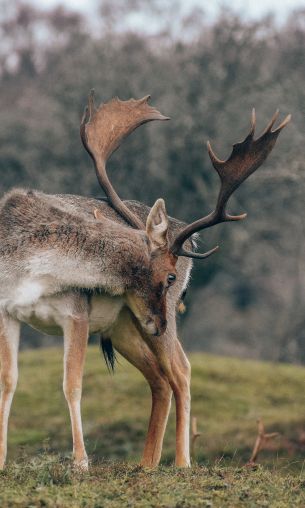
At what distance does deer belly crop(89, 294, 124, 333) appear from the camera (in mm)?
10602

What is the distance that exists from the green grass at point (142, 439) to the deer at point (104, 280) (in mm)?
653

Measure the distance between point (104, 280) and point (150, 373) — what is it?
1405 mm

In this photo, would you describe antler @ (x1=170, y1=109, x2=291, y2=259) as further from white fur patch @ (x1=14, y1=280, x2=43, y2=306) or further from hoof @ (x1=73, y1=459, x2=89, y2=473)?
hoof @ (x1=73, y1=459, x2=89, y2=473)

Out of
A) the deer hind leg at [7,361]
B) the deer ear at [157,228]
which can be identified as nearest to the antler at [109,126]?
the deer ear at [157,228]

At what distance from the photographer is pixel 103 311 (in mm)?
10703

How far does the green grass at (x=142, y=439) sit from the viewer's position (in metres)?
8.09

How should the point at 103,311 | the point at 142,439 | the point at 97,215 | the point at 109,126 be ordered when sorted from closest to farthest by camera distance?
the point at 103,311, the point at 97,215, the point at 109,126, the point at 142,439

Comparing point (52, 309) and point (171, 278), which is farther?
point (171, 278)

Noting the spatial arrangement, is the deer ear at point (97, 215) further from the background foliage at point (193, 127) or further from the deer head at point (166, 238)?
the background foliage at point (193, 127)

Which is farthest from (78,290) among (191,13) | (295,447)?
(191,13)

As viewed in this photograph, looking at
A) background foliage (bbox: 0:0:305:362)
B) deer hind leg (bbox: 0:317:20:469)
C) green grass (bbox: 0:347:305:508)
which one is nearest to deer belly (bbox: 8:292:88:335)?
deer hind leg (bbox: 0:317:20:469)

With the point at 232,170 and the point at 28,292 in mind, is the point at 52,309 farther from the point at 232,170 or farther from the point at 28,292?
the point at 232,170

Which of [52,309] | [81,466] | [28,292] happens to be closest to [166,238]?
[52,309]

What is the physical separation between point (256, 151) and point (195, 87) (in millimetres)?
22700
